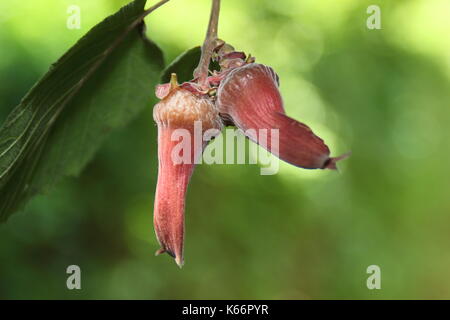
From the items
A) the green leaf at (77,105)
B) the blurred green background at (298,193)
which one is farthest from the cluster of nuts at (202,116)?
the blurred green background at (298,193)

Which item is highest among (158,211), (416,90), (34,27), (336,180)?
(416,90)

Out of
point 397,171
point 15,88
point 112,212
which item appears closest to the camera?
point 15,88

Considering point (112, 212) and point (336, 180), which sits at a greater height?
point (336, 180)

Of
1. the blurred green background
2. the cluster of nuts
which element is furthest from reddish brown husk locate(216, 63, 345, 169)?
the blurred green background

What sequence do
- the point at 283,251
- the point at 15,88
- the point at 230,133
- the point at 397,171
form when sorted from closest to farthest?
the point at 230,133 < the point at 15,88 < the point at 283,251 < the point at 397,171

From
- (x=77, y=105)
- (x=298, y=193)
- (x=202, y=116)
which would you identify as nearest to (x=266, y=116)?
(x=202, y=116)

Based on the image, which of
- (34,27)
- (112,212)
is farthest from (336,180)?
(34,27)

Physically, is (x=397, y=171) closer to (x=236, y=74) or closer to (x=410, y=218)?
(x=410, y=218)
